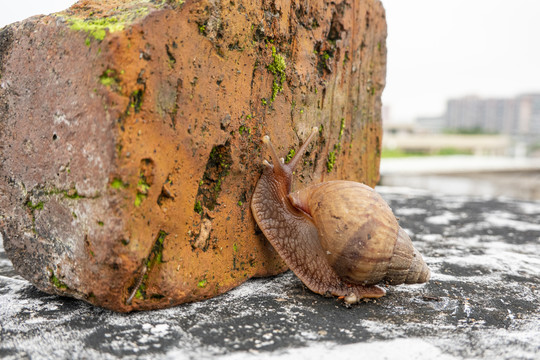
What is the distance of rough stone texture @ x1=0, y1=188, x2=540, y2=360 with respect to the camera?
1.65 m

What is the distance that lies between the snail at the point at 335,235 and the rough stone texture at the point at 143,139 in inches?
4.6

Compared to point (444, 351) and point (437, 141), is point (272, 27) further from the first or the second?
point (437, 141)

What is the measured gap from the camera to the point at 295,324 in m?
1.87

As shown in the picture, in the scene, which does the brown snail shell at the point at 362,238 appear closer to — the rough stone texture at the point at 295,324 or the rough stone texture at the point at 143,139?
the rough stone texture at the point at 295,324

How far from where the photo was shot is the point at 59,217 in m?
1.96

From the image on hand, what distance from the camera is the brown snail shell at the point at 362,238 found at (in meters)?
2.05

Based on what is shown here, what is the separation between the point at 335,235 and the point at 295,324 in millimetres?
456

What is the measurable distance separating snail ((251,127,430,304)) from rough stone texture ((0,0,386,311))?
117mm

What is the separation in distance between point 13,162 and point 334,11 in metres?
2.02

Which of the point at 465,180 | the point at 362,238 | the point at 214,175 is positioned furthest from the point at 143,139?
the point at 465,180

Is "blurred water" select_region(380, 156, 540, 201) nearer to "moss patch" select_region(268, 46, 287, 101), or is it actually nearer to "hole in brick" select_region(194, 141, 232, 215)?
"moss patch" select_region(268, 46, 287, 101)

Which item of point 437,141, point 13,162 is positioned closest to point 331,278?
point 13,162

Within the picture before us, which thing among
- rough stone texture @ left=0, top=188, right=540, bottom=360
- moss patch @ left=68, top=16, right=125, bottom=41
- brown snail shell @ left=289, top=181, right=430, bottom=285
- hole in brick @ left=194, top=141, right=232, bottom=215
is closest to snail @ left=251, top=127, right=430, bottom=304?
brown snail shell @ left=289, top=181, right=430, bottom=285

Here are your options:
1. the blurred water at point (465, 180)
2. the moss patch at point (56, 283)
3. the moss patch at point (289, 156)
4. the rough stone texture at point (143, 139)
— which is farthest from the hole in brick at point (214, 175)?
the blurred water at point (465, 180)
